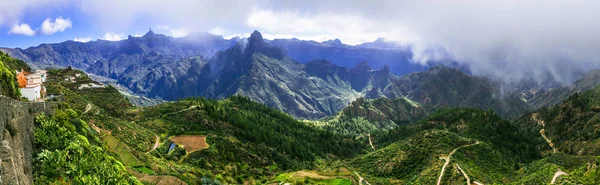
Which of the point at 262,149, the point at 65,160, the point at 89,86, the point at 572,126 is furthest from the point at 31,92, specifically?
the point at 572,126

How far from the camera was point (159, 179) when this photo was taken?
165 ft

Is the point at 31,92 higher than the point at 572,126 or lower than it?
higher

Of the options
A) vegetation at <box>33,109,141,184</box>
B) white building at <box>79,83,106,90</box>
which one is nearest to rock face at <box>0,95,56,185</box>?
vegetation at <box>33,109,141,184</box>

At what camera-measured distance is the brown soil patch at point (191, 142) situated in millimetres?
89594

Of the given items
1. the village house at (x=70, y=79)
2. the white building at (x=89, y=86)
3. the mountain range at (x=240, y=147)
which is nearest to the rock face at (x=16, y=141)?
the mountain range at (x=240, y=147)

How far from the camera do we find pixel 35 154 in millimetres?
32938

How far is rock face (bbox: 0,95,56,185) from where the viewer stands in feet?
78.7

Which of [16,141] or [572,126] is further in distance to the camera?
[572,126]

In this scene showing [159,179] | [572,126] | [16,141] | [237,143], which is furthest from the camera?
[572,126]

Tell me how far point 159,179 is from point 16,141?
75.7 feet

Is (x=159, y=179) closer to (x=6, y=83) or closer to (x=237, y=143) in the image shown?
(x=6, y=83)

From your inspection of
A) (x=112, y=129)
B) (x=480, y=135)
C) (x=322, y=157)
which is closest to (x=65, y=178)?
(x=112, y=129)

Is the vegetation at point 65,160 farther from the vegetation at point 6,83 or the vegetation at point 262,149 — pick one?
the vegetation at point 6,83

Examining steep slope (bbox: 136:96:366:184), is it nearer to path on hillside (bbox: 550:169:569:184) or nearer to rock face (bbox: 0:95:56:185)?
rock face (bbox: 0:95:56:185)
